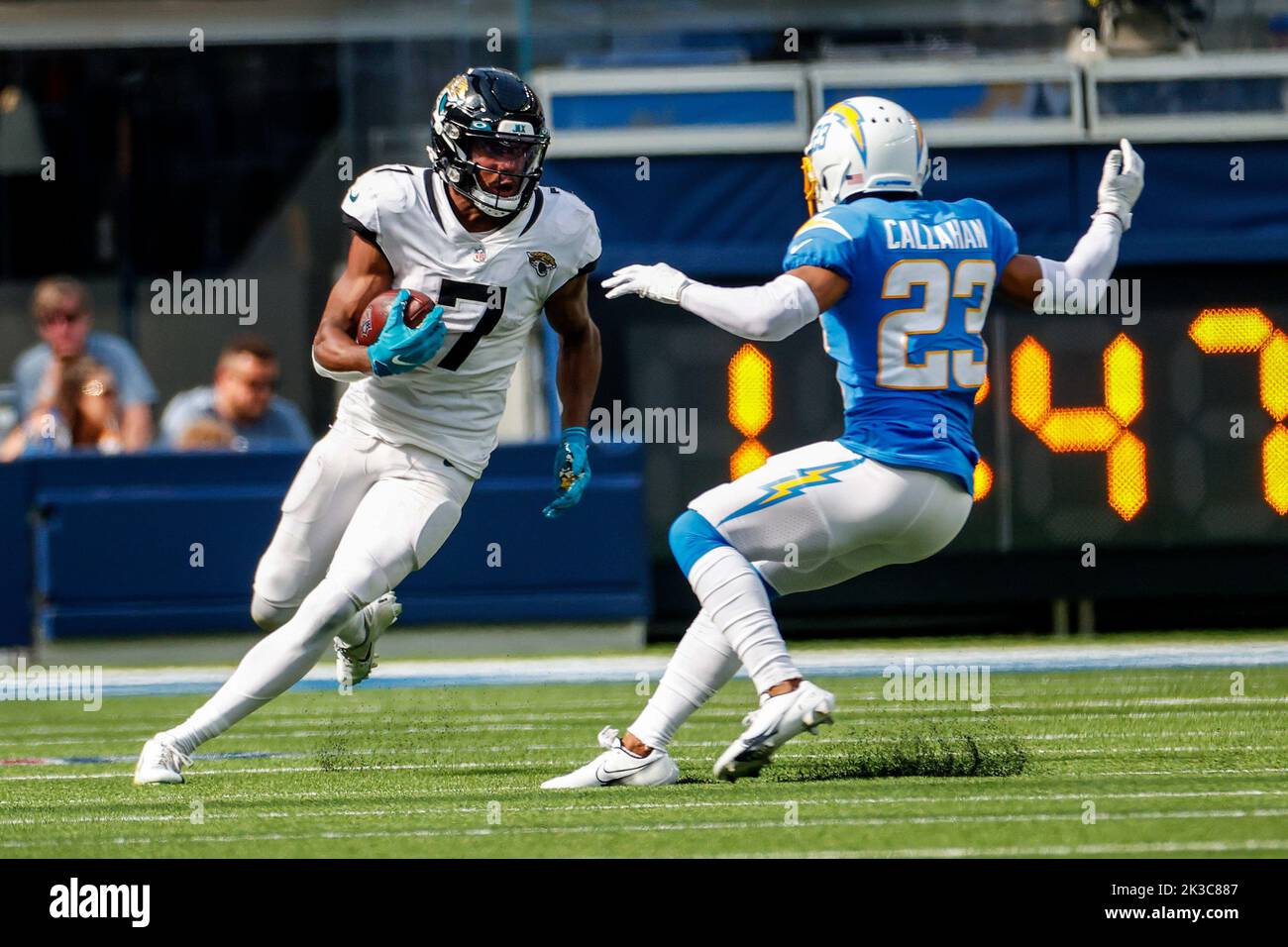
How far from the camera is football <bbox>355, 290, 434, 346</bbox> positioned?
5.55 m

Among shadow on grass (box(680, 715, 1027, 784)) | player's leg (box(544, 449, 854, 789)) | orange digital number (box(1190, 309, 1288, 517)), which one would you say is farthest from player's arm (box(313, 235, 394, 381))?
orange digital number (box(1190, 309, 1288, 517))

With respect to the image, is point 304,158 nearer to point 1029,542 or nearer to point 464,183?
point 1029,542

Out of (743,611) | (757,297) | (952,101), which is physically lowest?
(743,611)

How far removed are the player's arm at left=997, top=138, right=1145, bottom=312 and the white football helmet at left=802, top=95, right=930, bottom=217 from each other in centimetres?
36

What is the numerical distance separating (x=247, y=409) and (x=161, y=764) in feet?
17.1

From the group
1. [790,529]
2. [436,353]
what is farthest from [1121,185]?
[436,353]

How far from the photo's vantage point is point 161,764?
5586mm

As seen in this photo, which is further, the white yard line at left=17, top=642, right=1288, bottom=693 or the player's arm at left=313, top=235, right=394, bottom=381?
the white yard line at left=17, top=642, right=1288, bottom=693

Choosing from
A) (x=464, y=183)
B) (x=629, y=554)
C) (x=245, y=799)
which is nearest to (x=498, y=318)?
(x=464, y=183)

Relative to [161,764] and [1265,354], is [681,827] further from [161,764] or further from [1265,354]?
[1265,354]

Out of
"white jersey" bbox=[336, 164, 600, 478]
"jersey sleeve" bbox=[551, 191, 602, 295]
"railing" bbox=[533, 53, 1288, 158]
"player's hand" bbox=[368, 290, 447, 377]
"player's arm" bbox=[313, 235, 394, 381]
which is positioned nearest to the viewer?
"player's hand" bbox=[368, 290, 447, 377]

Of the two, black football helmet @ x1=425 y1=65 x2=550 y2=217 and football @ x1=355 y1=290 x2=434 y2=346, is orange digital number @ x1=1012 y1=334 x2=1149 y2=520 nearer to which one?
black football helmet @ x1=425 y1=65 x2=550 y2=217

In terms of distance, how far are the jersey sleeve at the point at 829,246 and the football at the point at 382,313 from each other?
96 centimetres

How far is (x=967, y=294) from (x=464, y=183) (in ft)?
4.57
